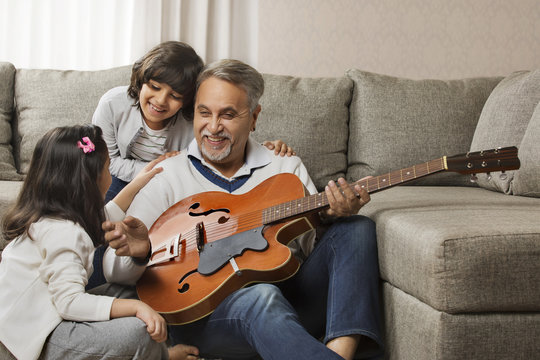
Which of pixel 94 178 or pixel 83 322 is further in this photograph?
pixel 94 178

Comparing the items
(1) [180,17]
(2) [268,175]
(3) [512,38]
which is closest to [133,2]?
(1) [180,17]

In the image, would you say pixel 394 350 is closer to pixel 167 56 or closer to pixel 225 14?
pixel 167 56

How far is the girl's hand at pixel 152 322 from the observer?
1.20m

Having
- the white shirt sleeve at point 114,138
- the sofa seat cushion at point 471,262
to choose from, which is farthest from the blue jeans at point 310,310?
the white shirt sleeve at point 114,138

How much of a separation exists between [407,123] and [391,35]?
2.74 ft

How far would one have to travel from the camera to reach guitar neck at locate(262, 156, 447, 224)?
1.34 meters

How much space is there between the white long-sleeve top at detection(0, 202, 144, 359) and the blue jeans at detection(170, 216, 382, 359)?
312 millimetres

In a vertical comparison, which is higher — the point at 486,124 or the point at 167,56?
the point at 167,56

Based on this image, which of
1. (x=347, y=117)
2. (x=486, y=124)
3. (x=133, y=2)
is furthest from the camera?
(x=133, y=2)

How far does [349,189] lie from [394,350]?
42cm

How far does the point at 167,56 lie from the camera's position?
183 cm

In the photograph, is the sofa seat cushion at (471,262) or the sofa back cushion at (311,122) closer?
the sofa seat cushion at (471,262)

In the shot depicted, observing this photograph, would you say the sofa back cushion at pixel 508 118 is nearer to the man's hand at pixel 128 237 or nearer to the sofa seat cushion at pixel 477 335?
the sofa seat cushion at pixel 477 335

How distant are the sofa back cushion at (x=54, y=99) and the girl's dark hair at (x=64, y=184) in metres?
0.84
